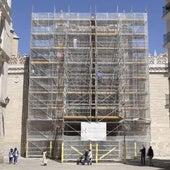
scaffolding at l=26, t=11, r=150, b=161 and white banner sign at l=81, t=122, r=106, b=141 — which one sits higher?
scaffolding at l=26, t=11, r=150, b=161

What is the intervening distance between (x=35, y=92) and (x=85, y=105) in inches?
156

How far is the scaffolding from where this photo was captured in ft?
93.2

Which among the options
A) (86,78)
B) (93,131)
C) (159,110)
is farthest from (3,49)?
(159,110)

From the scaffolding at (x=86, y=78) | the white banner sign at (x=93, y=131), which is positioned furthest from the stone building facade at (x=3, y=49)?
the scaffolding at (x=86, y=78)

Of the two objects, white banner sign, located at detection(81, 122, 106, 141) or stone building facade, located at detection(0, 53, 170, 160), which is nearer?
white banner sign, located at detection(81, 122, 106, 141)

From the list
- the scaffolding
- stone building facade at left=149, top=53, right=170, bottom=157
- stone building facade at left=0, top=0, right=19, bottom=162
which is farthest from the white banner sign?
stone building facade at left=149, top=53, right=170, bottom=157

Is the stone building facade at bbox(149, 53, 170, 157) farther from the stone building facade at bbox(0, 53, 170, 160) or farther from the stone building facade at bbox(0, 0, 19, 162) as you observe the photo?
the stone building facade at bbox(0, 0, 19, 162)

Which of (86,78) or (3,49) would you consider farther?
(86,78)

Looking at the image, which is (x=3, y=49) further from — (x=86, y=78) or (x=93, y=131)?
(x=93, y=131)

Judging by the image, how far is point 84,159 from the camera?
23562mm

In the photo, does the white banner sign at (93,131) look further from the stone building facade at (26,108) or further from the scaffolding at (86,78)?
the stone building facade at (26,108)

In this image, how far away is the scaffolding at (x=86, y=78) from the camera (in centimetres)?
2842

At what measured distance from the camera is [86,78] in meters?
28.8

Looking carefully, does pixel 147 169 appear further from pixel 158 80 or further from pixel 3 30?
pixel 158 80
